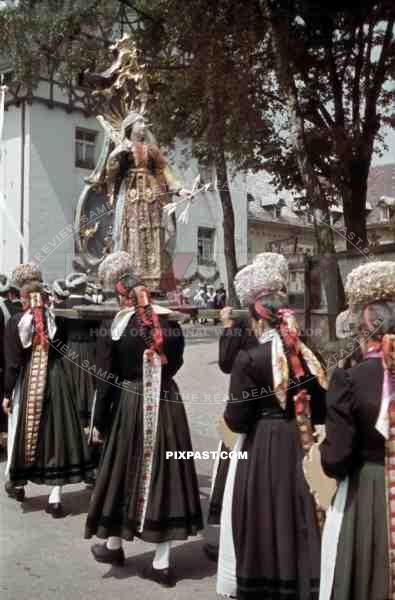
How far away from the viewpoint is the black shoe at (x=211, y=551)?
13.6 ft

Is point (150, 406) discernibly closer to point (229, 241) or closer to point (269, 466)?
point (269, 466)

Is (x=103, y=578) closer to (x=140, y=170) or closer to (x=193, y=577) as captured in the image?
(x=193, y=577)

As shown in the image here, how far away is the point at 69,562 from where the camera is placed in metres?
4.04

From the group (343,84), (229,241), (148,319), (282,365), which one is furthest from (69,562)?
(343,84)

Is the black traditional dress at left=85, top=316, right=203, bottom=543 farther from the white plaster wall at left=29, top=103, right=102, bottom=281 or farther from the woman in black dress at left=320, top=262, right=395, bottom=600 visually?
the white plaster wall at left=29, top=103, right=102, bottom=281

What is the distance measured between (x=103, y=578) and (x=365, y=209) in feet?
30.7

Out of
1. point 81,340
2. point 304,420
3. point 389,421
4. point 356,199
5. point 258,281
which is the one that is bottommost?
point 304,420

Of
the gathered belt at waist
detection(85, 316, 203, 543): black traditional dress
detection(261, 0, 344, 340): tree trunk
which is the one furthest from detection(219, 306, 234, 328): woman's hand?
detection(261, 0, 344, 340): tree trunk

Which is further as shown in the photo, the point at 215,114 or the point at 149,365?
the point at 215,114

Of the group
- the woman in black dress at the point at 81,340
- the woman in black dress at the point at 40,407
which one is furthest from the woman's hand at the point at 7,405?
the woman in black dress at the point at 81,340

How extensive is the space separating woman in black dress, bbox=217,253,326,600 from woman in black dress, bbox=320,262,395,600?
18.5 inches

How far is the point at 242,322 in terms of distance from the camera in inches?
157

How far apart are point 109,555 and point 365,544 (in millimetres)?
1976

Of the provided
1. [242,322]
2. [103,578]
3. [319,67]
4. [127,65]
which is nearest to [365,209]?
[319,67]
